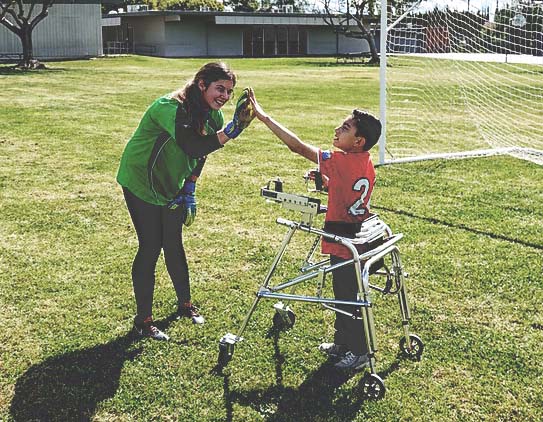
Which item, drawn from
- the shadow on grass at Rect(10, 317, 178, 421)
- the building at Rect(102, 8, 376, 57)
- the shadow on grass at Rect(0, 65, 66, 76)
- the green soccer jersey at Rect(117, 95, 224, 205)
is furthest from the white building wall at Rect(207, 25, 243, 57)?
the shadow on grass at Rect(10, 317, 178, 421)

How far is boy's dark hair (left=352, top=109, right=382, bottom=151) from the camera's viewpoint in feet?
12.2

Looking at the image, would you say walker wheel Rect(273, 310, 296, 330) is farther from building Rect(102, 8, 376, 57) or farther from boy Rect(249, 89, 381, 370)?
building Rect(102, 8, 376, 57)

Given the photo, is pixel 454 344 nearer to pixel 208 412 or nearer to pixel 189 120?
pixel 208 412

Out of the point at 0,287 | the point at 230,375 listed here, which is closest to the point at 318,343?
the point at 230,375

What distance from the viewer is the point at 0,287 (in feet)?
17.2

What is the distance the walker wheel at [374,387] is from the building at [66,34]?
137ft

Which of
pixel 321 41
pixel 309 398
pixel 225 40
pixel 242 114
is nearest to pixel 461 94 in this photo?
pixel 242 114

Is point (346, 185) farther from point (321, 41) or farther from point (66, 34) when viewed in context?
point (321, 41)

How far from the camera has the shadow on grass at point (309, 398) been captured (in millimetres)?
3557

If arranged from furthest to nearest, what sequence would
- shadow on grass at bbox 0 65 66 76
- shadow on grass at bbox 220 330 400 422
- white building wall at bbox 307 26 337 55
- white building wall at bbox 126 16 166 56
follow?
white building wall at bbox 307 26 337 55
white building wall at bbox 126 16 166 56
shadow on grass at bbox 0 65 66 76
shadow on grass at bbox 220 330 400 422

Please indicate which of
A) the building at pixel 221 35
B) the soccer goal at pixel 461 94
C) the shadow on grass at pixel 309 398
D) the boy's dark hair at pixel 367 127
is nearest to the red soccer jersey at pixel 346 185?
the boy's dark hair at pixel 367 127

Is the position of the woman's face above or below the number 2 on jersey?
above

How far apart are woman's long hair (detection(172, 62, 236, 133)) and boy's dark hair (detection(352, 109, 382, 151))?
0.80 metres

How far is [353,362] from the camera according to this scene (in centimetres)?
397
